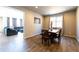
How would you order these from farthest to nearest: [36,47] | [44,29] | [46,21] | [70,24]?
[46,21] → [44,29] → [70,24] → [36,47]

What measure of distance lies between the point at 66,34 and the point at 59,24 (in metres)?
1.55

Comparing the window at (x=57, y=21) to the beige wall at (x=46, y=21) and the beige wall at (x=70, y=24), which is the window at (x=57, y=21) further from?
the beige wall at (x=70, y=24)

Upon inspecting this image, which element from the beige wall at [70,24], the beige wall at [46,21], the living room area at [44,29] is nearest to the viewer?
the living room area at [44,29]

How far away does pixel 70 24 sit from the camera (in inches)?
318

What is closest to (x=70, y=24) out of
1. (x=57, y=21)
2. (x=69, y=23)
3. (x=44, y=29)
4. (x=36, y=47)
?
(x=69, y=23)

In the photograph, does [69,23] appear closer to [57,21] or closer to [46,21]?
[57,21]

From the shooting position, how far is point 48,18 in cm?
1070

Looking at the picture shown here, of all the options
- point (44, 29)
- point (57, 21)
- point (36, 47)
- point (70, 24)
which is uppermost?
point (57, 21)

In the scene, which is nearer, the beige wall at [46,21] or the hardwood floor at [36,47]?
the hardwood floor at [36,47]

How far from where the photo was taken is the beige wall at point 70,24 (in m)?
7.79

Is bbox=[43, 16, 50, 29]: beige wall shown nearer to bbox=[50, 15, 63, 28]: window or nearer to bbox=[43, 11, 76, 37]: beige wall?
bbox=[50, 15, 63, 28]: window

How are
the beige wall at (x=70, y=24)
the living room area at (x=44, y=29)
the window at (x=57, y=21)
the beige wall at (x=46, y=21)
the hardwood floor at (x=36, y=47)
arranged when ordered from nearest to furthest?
the hardwood floor at (x=36, y=47) → the living room area at (x=44, y=29) → the beige wall at (x=70, y=24) → the window at (x=57, y=21) → the beige wall at (x=46, y=21)

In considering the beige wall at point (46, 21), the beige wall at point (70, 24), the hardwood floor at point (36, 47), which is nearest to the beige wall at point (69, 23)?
the beige wall at point (70, 24)
